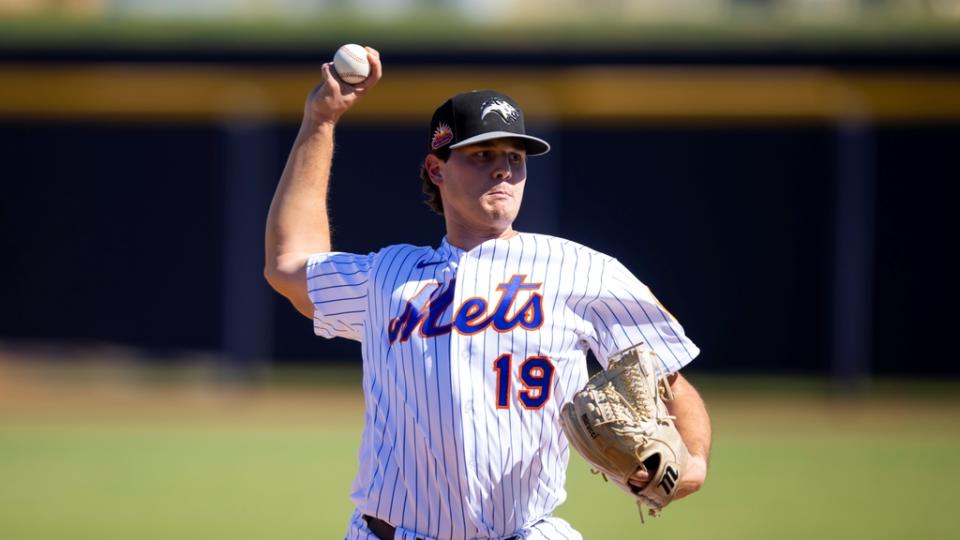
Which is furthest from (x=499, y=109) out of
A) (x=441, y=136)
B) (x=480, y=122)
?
(x=441, y=136)

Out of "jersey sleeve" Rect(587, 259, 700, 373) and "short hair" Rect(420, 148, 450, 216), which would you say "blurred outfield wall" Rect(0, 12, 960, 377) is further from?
"jersey sleeve" Rect(587, 259, 700, 373)

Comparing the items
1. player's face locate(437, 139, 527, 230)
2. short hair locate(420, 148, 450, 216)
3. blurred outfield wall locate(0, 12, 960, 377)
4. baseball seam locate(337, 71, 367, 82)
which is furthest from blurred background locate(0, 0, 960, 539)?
player's face locate(437, 139, 527, 230)

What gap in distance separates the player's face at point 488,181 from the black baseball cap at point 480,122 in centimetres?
3

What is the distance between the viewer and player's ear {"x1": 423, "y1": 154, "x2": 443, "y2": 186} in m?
3.09

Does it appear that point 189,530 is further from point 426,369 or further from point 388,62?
point 388,62

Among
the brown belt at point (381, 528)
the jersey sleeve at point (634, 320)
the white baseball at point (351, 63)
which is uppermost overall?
the white baseball at point (351, 63)

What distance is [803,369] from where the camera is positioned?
Result: 1183cm

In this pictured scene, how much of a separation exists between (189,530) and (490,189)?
13.1ft

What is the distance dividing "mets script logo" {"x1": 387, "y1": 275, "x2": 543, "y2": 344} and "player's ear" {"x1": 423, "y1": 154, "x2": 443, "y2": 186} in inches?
11.1

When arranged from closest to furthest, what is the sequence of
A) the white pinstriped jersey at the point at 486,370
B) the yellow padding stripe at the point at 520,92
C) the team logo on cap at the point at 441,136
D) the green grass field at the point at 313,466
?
the white pinstriped jersey at the point at 486,370, the team logo on cap at the point at 441,136, the green grass field at the point at 313,466, the yellow padding stripe at the point at 520,92

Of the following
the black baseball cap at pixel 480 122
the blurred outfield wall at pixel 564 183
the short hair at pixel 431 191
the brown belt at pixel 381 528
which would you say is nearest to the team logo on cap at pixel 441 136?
the black baseball cap at pixel 480 122

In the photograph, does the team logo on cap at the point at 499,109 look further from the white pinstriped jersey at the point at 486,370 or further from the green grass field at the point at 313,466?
the green grass field at the point at 313,466

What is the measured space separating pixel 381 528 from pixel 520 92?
30.7 feet

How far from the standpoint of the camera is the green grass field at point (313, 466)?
→ 6582mm
